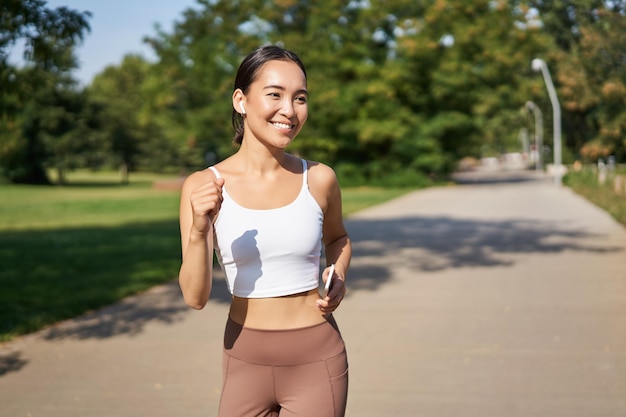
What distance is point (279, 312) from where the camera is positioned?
220cm

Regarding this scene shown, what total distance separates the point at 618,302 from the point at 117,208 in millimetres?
21629

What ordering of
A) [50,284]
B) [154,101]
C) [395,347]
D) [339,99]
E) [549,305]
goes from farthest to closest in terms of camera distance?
[154,101]
[339,99]
[50,284]
[549,305]
[395,347]

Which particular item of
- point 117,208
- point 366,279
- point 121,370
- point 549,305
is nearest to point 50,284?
point 366,279

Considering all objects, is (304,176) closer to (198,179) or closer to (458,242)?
(198,179)

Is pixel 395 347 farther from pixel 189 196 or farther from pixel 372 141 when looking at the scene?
pixel 372 141

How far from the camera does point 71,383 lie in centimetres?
530

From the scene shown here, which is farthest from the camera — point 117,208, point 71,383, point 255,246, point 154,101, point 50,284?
point 154,101

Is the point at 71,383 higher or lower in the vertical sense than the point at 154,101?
lower

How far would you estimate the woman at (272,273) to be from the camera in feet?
7.15

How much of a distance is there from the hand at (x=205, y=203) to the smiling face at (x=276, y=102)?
0.27 m

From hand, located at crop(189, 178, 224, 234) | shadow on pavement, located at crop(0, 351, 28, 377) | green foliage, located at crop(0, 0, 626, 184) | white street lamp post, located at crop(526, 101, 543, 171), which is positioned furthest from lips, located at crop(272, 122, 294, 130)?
white street lamp post, located at crop(526, 101, 543, 171)

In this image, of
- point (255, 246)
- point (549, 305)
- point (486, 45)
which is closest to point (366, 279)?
point (549, 305)

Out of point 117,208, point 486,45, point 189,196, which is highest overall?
point 486,45

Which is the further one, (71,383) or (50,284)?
(50,284)
